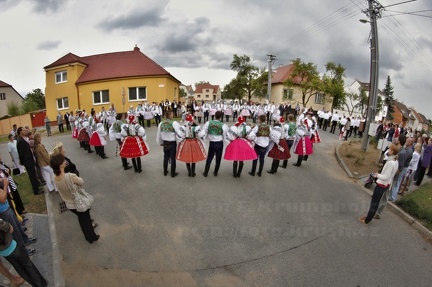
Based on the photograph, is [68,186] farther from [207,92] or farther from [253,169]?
[207,92]

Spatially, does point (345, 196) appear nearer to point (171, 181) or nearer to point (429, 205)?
point (429, 205)

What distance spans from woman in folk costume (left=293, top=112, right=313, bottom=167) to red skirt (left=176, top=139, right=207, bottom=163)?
4097 millimetres

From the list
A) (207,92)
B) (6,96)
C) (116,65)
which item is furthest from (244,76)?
(207,92)

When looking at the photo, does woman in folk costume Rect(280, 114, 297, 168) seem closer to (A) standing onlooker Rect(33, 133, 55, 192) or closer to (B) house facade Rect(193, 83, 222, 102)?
(A) standing onlooker Rect(33, 133, 55, 192)

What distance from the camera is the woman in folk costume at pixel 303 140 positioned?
933cm

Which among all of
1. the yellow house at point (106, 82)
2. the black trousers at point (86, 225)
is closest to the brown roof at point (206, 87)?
the yellow house at point (106, 82)

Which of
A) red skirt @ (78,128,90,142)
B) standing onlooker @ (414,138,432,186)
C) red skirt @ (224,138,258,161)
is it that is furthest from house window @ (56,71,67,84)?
standing onlooker @ (414,138,432,186)

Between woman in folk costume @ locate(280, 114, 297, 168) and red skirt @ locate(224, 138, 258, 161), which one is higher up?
woman in folk costume @ locate(280, 114, 297, 168)

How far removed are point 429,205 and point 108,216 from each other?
9209 mm

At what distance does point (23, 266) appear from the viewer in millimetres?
3637

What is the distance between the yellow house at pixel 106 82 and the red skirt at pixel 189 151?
61.6ft

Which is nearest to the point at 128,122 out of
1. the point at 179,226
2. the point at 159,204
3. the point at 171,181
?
the point at 171,181

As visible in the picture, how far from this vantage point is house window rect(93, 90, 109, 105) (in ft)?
85.1

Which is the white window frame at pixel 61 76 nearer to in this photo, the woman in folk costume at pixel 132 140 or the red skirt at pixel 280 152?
the woman in folk costume at pixel 132 140
